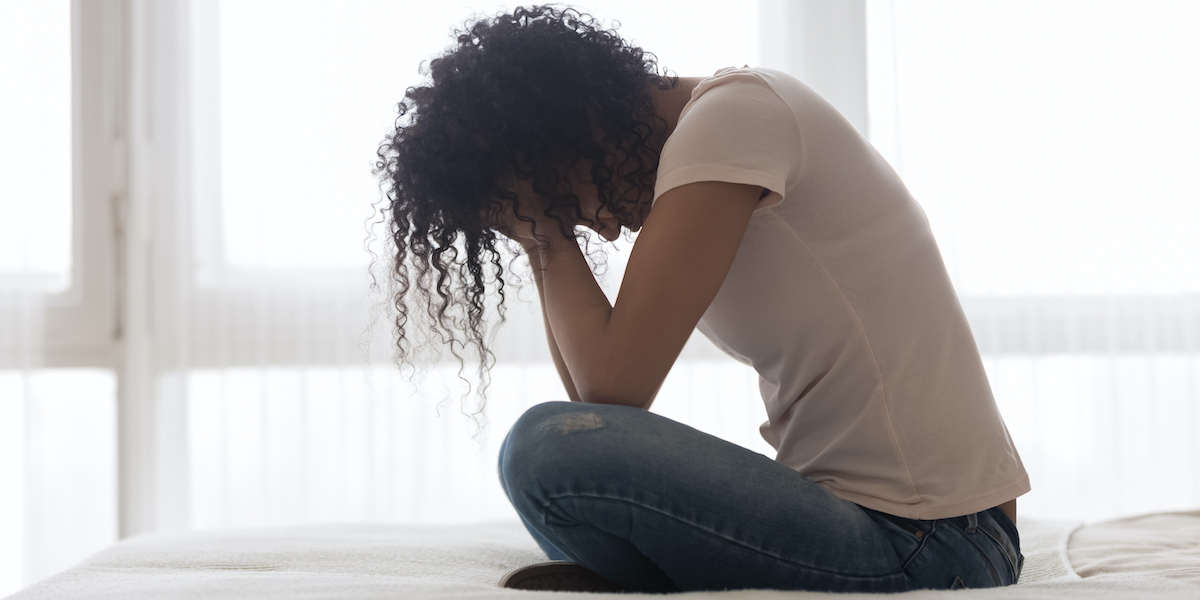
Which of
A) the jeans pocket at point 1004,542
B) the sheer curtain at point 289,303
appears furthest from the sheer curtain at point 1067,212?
the jeans pocket at point 1004,542

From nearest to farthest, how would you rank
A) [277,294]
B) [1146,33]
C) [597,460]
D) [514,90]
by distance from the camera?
[597,460]
[514,90]
[277,294]
[1146,33]

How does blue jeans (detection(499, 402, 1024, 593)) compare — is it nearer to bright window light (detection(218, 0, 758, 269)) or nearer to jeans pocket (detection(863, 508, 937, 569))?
jeans pocket (detection(863, 508, 937, 569))

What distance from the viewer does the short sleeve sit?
2.22ft

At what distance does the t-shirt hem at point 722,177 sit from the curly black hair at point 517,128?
12 cm

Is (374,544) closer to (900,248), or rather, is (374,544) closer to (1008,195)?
(900,248)

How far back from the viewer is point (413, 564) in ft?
2.84

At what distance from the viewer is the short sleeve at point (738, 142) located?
2.22 ft

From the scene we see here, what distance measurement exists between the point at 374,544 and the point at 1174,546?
3.12ft

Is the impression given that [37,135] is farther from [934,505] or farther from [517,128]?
[934,505]

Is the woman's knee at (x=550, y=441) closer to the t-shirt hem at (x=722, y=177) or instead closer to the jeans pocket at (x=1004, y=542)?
the t-shirt hem at (x=722, y=177)

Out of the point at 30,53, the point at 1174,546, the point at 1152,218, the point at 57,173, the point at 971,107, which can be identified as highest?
the point at 30,53

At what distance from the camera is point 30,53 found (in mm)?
Answer: 1777

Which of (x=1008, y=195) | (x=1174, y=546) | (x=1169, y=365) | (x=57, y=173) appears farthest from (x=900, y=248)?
(x=57, y=173)

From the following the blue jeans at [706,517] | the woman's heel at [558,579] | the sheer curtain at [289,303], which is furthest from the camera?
the sheer curtain at [289,303]
